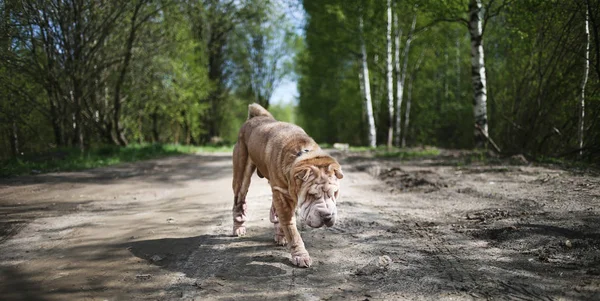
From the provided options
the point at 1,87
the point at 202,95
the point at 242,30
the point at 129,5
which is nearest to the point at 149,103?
the point at 202,95

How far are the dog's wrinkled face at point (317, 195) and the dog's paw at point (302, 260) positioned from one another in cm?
46

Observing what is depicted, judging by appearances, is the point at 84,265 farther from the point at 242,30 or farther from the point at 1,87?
the point at 242,30

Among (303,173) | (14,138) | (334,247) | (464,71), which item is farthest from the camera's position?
(464,71)

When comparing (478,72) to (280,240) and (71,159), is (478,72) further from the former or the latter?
(71,159)

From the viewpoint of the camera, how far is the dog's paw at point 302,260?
3.58 metres

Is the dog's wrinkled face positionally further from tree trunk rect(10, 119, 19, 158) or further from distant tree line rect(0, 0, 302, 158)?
tree trunk rect(10, 119, 19, 158)

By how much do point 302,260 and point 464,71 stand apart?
2758 cm

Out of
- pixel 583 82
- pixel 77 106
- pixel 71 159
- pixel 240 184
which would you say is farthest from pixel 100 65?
pixel 583 82

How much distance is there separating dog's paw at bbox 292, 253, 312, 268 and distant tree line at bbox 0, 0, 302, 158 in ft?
37.4

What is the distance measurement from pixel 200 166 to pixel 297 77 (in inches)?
1164

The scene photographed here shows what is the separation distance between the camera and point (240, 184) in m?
4.80

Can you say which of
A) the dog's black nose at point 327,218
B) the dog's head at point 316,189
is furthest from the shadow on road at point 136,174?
the dog's black nose at point 327,218

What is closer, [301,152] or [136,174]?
[301,152]

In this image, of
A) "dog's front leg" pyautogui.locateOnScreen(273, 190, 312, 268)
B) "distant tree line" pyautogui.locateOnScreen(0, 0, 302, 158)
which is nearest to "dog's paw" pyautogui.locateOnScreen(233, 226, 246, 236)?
"dog's front leg" pyautogui.locateOnScreen(273, 190, 312, 268)
